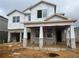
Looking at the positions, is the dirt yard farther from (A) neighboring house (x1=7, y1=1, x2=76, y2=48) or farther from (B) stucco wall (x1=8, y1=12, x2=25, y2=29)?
(B) stucco wall (x1=8, y1=12, x2=25, y2=29)

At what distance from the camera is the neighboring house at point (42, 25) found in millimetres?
18150

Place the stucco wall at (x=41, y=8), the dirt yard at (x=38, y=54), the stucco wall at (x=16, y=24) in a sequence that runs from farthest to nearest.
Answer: the stucco wall at (x=16, y=24)
the stucco wall at (x=41, y=8)
the dirt yard at (x=38, y=54)

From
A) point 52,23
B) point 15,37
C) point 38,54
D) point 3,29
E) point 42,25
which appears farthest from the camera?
point 3,29

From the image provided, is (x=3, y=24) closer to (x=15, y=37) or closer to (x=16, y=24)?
(x=15, y=37)

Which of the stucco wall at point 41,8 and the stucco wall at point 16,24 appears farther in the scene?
the stucco wall at point 16,24

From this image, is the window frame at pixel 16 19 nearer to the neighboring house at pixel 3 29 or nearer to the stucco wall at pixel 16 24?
the stucco wall at pixel 16 24

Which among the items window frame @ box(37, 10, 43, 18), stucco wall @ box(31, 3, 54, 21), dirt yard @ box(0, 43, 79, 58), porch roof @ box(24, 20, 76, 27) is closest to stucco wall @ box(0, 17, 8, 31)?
stucco wall @ box(31, 3, 54, 21)

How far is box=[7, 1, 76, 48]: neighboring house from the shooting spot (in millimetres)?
18150

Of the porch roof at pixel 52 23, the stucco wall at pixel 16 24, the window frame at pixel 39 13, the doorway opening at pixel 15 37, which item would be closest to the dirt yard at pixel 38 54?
the porch roof at pixel 52 23

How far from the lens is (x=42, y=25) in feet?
60.7

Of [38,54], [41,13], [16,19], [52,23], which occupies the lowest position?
[38,54]

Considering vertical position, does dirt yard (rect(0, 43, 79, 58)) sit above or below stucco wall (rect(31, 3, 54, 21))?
below

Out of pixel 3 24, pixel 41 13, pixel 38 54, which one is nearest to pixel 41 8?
pixel 41 13

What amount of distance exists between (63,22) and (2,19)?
50.9 ft
